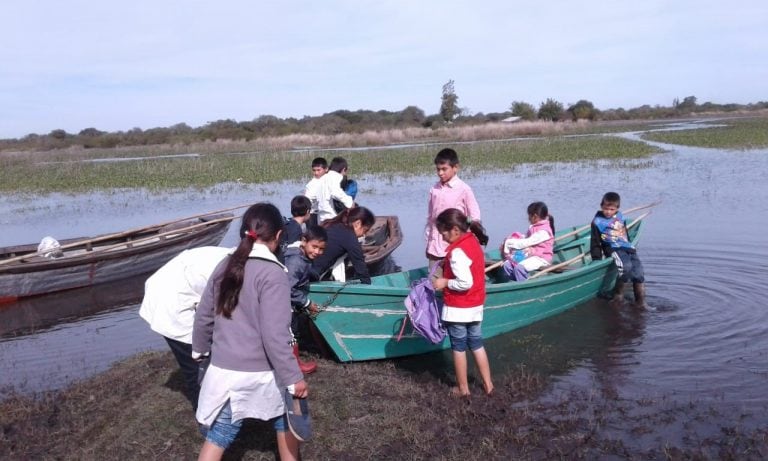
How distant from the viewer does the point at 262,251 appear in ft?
10.7

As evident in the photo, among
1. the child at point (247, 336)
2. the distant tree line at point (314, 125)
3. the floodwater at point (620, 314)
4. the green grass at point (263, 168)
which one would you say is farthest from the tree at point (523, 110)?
the child at point (247, 336)

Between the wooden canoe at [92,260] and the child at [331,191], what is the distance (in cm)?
373

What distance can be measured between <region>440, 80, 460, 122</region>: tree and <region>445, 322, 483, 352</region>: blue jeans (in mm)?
62322

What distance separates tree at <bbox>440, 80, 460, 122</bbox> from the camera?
65688 millimetres

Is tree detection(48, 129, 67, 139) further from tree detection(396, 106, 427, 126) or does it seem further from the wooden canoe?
the wooden canoe

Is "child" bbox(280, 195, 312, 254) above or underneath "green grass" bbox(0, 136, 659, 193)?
above

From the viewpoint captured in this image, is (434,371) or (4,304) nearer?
(434,371)

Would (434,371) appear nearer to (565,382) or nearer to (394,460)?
(565,382)

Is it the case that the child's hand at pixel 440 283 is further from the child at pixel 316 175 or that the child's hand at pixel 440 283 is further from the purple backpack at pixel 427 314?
the child at pixel 316 175

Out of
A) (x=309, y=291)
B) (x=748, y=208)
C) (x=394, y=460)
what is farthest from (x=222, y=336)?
(x=748, y=208)

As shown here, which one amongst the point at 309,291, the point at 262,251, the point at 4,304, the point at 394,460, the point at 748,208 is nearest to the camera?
the point at 262,251

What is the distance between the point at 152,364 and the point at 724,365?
501 cm

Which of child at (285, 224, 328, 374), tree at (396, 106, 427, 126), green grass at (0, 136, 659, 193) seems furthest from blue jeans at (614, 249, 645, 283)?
tree at (396, 106, 427, 126)

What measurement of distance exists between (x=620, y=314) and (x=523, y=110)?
65.1m
